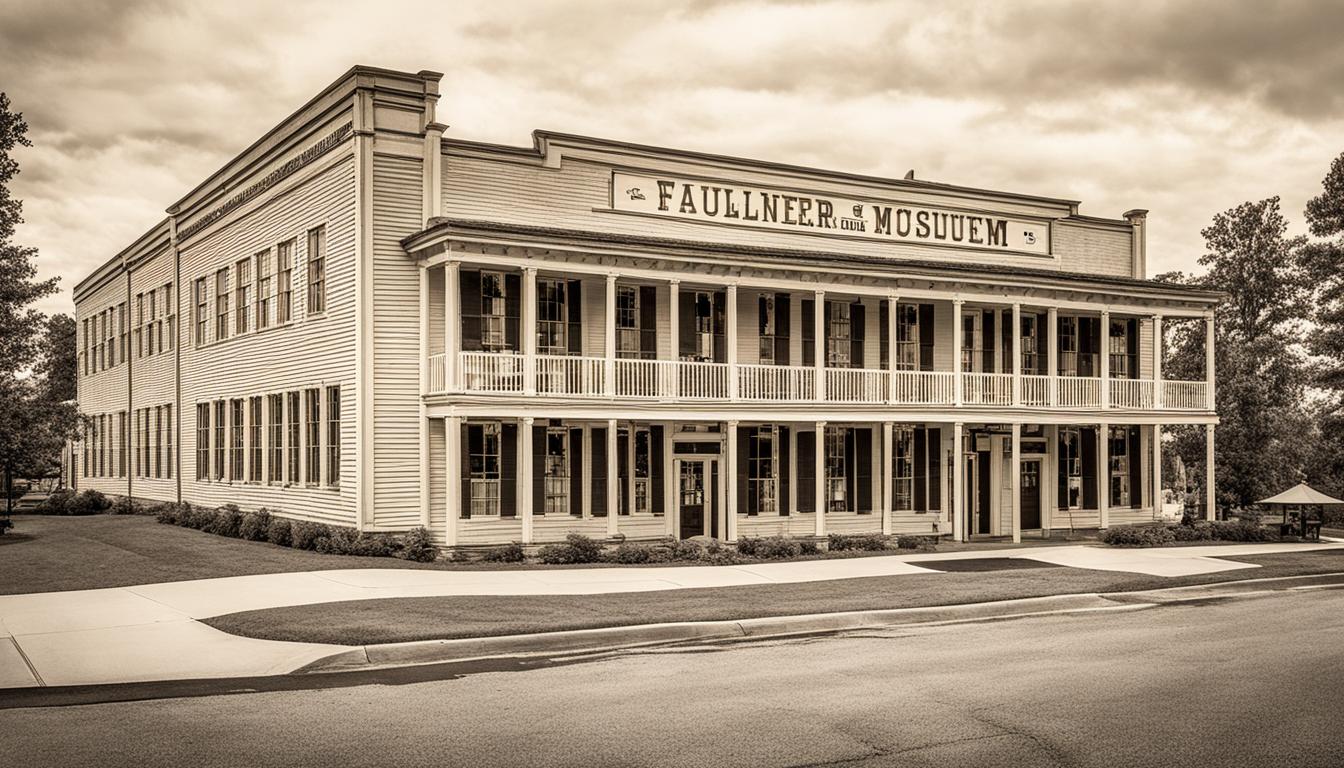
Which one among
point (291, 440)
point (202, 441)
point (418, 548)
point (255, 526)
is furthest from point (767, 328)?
point (202, 441)

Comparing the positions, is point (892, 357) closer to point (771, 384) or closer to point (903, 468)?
point (771, 384)

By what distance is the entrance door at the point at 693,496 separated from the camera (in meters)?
26.9

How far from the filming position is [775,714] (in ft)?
29.8

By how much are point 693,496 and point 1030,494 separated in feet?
32.6

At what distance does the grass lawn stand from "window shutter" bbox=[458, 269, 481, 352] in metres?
8.75

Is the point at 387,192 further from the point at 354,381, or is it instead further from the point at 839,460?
the point at 839,460

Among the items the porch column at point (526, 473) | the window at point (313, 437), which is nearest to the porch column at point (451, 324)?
the porch column at point (526, 473)

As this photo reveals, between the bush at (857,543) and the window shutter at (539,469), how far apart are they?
6269 millimetres

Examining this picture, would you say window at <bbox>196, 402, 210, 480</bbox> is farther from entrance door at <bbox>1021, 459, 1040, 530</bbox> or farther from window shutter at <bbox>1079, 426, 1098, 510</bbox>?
window shutter at <bbox>1079, 426, 1098, 510</bbox>

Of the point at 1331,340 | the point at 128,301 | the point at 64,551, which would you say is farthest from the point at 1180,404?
the point at 128,301

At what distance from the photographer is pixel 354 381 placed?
78.8 feet

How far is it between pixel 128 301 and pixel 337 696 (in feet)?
121

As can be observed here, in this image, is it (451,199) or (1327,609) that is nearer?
(1327,609)

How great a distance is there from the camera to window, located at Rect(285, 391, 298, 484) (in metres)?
27.4
